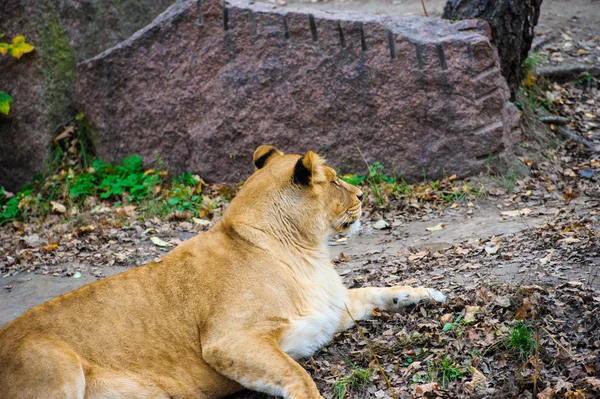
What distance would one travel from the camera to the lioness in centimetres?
453

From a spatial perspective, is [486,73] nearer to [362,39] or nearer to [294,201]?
[362,39]

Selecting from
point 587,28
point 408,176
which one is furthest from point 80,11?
point 587,28

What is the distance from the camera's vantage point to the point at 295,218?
5.34m

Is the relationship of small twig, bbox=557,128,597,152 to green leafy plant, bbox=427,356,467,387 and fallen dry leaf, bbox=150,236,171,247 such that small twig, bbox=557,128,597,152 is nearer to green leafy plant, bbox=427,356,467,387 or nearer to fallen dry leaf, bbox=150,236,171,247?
fallen dry leaf, bbox=150,236,171,247

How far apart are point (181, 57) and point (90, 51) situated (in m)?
A: 2.12

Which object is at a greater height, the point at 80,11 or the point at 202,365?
the point at 80,11

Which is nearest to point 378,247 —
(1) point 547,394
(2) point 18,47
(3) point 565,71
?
(1) point 547,394

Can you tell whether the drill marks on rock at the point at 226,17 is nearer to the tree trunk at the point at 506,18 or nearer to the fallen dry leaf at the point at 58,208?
the tree trunk at the point at 506,18

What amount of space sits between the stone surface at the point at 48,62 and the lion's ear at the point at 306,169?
21.9ft

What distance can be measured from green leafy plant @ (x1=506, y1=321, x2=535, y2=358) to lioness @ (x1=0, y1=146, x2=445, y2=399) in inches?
36.5

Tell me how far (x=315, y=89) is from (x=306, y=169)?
4.03 m

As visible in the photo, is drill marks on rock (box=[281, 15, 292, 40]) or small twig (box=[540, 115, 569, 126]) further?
small twig (box=[540, 115, 569, 126])

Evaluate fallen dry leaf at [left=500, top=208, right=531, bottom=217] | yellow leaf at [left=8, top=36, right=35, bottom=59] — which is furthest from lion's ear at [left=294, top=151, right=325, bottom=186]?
yellow leaf at [left=8, top=36, right=35, bottom=59]

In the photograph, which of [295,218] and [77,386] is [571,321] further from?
[77,386]
